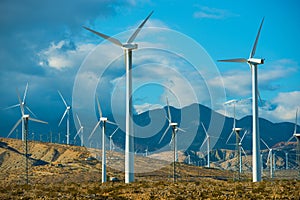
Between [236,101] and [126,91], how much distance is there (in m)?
57.3

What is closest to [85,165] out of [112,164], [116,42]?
[112,164]

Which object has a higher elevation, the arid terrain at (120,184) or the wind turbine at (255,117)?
the wind turbine at (255,117)

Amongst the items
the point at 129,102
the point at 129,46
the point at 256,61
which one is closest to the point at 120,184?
the point at 129,102

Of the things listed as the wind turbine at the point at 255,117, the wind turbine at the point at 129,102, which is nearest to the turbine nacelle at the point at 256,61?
the wind turbine at the point at 255,117

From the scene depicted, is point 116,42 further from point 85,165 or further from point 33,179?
point 85,165

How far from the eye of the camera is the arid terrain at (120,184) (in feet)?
147

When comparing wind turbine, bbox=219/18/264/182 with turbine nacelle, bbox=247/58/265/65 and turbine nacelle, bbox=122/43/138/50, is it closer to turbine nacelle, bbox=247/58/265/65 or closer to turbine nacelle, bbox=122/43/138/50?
turbine nacelle, bbox=247/58/265/65

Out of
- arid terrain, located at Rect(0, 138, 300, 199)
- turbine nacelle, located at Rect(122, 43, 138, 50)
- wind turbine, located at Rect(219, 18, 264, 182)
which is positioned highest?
turbine nacelle, located at Rect(122, 43, 138, 50)

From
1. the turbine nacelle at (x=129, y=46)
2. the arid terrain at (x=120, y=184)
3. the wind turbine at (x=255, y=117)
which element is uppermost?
the turbine nacelle at (x=129, y=46)

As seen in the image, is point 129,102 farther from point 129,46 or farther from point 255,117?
point 255,117

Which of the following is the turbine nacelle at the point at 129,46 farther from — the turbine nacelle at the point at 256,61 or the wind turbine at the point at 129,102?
the turbine nacelle at the point at 256,61

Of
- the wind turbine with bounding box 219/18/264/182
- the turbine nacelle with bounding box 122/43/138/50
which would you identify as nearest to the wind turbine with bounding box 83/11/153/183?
the turbine nacelle with bounding box 122/43/138/50

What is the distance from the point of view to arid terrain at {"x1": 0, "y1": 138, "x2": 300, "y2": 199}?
44875 mm

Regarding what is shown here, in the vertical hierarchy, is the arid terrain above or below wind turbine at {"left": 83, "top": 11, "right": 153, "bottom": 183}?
below
